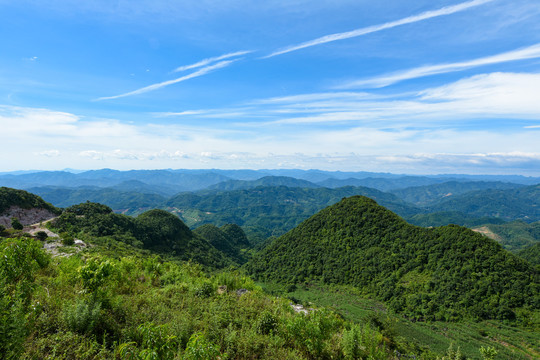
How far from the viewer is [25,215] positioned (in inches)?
2394

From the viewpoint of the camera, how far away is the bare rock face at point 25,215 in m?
54.8

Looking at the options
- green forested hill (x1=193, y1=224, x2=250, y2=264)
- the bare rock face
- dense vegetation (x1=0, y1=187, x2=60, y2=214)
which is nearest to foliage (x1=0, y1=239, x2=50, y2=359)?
the bare rock face

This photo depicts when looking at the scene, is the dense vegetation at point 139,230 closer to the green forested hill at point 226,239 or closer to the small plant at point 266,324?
the green forested hill at point 226,239

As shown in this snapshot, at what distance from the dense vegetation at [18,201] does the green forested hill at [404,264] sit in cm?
7742

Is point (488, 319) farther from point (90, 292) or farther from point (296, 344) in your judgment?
point (90, 292)

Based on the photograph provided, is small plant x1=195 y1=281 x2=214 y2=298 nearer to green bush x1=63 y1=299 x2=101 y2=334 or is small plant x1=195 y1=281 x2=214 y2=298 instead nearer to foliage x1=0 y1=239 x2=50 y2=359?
green bush x1=63 y1=299 x2=101 y2=334

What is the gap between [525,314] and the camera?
1860 inches

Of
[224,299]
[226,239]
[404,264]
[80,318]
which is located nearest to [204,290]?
[224,299]

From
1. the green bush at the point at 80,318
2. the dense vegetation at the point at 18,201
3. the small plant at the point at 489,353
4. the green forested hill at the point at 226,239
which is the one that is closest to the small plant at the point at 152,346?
the green bush at the point at 80,318

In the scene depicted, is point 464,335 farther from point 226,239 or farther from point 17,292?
point 226,239

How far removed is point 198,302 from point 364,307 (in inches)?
2448

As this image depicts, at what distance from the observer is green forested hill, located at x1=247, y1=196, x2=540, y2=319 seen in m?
52.4

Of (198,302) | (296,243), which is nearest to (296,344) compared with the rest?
(198,302)

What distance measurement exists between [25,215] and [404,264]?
112876 mm
